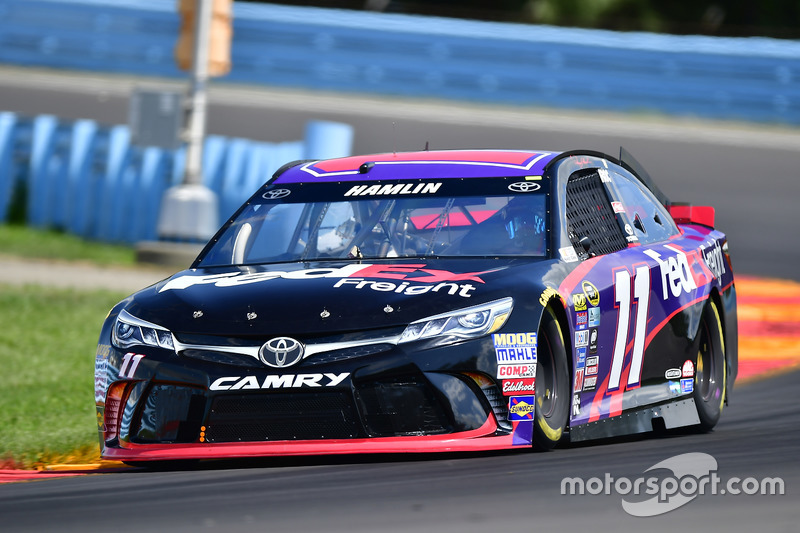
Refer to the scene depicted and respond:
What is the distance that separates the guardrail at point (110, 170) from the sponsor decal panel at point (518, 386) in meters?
10.9

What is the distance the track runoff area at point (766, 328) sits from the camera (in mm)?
11273

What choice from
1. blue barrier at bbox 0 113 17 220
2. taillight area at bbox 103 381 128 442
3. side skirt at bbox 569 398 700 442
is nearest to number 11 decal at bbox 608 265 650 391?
side skirt at bbox 569 398 700 442

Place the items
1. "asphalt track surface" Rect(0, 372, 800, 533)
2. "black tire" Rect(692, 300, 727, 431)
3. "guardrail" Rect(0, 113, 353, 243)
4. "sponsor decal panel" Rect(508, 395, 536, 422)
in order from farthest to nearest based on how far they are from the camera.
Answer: "guardrail" Rect(0, 113, 353, 243)
"black tire" Rect(692, 300, 727, 431)
"sponsor decal panel" Rect(508, 395, 536, 422)
"asphalt track surface" Rect(0, 372, 800, 533)

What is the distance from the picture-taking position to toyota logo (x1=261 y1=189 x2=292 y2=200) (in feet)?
24.6

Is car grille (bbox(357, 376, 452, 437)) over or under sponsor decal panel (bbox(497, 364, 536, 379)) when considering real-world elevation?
under

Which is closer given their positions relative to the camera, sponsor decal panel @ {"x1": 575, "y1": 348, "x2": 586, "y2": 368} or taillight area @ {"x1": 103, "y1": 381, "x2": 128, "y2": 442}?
taillight area @ {"x1": 103, "y1": 381, "x2": 128, "y2": 442}

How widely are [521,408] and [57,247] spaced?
11.9m

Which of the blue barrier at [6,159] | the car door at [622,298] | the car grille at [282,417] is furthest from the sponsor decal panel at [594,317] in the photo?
the blue barrier at [6,159]

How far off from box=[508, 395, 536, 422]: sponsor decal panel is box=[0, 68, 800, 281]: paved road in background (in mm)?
10213

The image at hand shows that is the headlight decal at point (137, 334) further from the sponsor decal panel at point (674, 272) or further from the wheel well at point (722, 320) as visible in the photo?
the wheel well at point (722, 320)

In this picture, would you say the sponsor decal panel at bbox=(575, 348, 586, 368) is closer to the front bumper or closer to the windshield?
the windshield

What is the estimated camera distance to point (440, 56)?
88.0 ft

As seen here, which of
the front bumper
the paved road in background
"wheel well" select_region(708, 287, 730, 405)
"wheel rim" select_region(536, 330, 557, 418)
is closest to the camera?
the front bumper

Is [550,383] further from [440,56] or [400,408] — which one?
[440,56]
